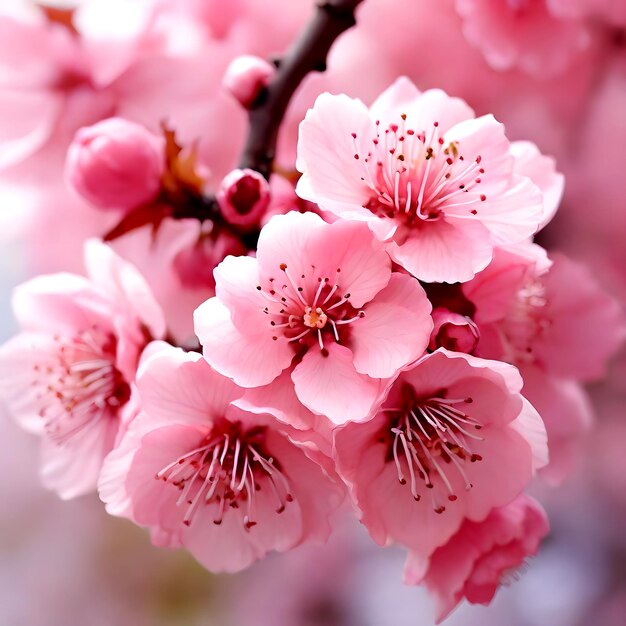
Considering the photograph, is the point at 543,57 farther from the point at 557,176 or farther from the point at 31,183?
the point at 31,183

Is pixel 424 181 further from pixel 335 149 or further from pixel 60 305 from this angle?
pixel 60 305

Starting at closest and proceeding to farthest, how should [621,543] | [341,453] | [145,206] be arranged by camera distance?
[341,453], [145,206], [621,543]

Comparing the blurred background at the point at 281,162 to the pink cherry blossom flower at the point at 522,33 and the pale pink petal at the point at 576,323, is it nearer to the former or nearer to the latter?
the pink cherry blossom flower at the point at 522,33

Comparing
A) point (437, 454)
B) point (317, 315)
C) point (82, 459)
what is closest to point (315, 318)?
point (317, 315)

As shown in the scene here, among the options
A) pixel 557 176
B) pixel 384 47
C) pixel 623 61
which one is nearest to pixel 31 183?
pixel 384 47

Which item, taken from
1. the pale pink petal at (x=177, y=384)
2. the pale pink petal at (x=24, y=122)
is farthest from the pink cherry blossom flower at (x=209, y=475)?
the pale pink petal at (x=24, y=122)
